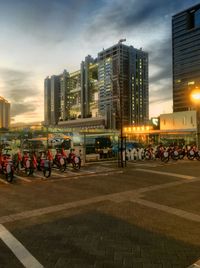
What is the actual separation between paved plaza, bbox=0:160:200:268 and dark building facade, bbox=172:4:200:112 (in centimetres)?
14535

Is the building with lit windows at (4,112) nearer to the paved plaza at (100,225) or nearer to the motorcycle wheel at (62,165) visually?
the motorcycle wheel at (62,165)

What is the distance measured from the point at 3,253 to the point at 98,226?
6.88ft

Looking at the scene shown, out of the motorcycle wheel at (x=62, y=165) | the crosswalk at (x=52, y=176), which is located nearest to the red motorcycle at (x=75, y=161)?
the crosswalk at (x=52, y=176)

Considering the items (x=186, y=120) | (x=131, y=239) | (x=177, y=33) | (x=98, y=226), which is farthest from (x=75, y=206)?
(x=177, y=33)

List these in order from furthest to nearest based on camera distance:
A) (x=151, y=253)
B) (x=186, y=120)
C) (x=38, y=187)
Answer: (x=186, y=120)
(x=38, y=187)
(x=151, y=253)

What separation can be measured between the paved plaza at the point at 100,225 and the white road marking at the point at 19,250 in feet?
0.05

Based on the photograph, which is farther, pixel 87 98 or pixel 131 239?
pixel 87 98

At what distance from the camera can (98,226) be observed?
613 cm

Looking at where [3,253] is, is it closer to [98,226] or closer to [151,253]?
[98,226]

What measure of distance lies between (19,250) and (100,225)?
1.93m

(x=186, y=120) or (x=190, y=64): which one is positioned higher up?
(x=190, y=64)

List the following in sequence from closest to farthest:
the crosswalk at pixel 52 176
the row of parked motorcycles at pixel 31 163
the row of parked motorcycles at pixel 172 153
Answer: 1. the crosswalk at pixel 52 176
2. the row of parked motorcycles at pixel 31 163
3. the row of parked motorcycles at pixel 172 153

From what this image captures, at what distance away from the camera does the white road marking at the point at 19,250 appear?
4.37m

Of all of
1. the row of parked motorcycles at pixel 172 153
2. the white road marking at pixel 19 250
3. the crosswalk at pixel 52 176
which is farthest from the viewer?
the row of parked motorcycles at pixel 172 153
